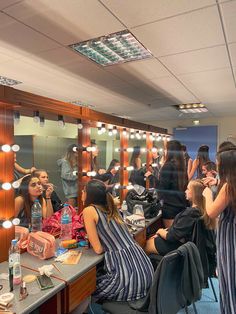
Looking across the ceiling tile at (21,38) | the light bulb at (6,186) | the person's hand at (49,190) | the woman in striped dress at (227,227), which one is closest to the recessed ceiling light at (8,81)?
the ceiling tile at (21,38)

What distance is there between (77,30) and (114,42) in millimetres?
372

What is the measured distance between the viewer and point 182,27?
5.70ft

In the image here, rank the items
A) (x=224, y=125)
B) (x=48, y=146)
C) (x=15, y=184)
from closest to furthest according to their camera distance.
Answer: (x=15, y=184), (x=48, y=146), (x=224, y=125)

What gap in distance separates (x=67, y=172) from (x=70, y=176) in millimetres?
90

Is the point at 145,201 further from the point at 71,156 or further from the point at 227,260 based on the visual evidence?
the point at 227,260

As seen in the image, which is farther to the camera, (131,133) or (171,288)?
(131,133)

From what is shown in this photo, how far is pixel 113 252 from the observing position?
168 centimetres

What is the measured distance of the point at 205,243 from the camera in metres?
1.96

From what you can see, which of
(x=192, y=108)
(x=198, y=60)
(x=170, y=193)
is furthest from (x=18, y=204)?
(x=192, y=108)

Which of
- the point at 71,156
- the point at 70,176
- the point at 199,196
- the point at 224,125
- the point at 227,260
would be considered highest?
the point at 224,125

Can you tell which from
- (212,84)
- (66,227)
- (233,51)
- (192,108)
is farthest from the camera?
(192,108)

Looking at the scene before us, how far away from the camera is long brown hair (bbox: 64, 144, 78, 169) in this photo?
101 inches

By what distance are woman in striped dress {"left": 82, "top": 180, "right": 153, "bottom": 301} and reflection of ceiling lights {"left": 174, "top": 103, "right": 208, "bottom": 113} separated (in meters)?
3.29

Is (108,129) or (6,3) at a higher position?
(6,3)
